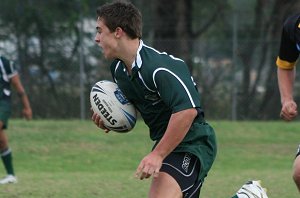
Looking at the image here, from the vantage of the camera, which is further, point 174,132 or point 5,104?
point 5,104

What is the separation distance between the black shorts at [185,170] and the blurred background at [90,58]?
13.7 meters

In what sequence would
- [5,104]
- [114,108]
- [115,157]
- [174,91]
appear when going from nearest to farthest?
[174,91] → [114,108] → [5,104] → [115,157]

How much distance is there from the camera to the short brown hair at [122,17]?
16.8 ft

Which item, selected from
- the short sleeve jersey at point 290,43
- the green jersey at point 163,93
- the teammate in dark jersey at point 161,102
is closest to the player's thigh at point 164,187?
the teammate in dark jersey at point 161,102

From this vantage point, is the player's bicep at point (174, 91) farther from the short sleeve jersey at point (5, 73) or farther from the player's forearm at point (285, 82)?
the short sleeve jersey at point (5, 73)

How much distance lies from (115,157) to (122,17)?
31.5ft

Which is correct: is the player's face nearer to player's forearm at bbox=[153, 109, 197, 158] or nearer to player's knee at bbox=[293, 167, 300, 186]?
player's forearm at bbox=[153, 109, 197, 158]

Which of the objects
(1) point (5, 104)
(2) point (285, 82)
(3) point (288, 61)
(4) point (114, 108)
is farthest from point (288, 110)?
(1) point (5, 104)

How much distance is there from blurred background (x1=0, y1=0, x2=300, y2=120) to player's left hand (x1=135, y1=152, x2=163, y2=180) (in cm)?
1409

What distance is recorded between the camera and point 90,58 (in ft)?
62.8

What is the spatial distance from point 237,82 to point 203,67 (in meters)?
0.91

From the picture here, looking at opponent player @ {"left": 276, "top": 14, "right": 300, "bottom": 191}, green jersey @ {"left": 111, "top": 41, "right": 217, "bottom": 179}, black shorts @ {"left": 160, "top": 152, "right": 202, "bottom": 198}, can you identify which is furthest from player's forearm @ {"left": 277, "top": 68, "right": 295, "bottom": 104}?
black shorts @ {"left": 160, "top": 152, "right": 202, "bottom": 198}

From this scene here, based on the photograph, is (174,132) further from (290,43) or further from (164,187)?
(290,43)

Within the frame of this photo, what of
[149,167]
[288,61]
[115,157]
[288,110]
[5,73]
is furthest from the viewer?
[115,157]
